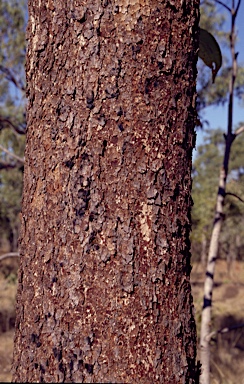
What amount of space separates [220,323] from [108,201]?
951 cm

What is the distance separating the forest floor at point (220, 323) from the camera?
5.19 m

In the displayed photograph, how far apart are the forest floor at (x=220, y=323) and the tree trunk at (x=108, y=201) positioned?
0.32 metres

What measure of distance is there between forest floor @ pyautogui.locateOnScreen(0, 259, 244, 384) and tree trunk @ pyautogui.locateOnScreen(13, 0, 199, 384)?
32cm

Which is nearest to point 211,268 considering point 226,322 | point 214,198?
point 226,322

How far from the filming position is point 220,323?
32.1 feet

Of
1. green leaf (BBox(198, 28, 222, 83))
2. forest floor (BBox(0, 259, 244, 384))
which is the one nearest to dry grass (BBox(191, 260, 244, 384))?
forest floor (BBox(0, 259, 244, 384))

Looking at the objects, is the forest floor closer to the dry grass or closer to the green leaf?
the dry grass

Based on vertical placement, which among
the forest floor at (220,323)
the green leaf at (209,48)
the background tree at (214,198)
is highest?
the background tree at (214,198)

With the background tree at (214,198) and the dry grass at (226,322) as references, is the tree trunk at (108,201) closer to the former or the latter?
the dry grass at (226,322)

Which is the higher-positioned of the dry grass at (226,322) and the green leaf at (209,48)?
the green leaf at (209,48)

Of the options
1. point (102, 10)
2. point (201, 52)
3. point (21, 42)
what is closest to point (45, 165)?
point (102, 10)

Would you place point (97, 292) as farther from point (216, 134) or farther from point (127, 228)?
point (216, 134)

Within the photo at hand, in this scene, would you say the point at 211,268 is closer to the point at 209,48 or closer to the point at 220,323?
the point at 209,48

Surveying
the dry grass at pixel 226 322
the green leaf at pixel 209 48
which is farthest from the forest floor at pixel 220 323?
the green leaf at pixel 209 48
